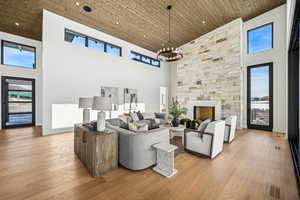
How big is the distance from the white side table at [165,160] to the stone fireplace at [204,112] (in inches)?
196

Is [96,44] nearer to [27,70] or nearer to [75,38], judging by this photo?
[75,38]

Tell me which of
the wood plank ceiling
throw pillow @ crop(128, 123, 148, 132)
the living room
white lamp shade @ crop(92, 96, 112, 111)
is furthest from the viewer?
the wood plank ceiling

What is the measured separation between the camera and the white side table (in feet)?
7.49

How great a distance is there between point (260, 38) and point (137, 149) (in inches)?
282

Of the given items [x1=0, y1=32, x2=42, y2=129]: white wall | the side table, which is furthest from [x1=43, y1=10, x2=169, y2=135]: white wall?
the side table

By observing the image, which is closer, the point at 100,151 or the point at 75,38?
the point at 100,151

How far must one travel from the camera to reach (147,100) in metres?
8.30

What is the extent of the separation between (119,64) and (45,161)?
5257mm

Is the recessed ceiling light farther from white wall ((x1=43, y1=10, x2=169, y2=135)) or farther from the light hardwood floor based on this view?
the light hardwood floor

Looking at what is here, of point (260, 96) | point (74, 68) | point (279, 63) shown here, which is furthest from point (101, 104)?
point (279, 63)

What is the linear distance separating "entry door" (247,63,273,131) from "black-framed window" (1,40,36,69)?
10433mm

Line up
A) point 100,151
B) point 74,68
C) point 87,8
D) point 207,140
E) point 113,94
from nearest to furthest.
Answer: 1. point 100,151
2. point 207,140
3. point 87,8
4. point 74,68
5. point 113,94

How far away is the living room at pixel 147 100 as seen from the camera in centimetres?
216

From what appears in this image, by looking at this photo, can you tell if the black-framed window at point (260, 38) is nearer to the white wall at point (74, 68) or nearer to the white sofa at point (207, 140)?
the white sofa at point (207, 140)
